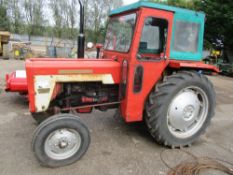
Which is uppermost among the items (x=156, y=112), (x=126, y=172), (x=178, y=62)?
(x=178, y=62)

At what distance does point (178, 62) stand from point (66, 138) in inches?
71.9

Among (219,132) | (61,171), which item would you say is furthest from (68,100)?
(219,132)

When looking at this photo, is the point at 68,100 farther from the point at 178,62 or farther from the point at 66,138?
the point at 178,62

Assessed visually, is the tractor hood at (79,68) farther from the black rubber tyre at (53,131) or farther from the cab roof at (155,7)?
the cab roof at (155,7)

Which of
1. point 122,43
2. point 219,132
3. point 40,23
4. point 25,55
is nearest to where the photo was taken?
point 122,43

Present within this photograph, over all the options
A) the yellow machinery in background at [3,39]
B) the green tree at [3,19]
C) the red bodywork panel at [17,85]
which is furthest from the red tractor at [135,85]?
the green tree at [3,19]

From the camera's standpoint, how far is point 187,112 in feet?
11.3

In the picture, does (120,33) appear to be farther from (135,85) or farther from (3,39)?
(3,39)

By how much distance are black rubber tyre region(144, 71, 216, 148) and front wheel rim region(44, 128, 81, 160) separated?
1.07m

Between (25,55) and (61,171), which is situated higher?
(25,55)

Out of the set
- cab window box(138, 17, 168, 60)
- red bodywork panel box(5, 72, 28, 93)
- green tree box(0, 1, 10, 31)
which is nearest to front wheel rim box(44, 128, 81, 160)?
cab window box(138, 17, 168, 60)

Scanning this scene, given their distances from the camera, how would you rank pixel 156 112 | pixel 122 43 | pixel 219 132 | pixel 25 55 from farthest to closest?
pixel 25 55
pixel 219 132
pixel 122 43
pixel 156 112

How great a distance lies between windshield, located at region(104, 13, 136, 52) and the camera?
3.12 m

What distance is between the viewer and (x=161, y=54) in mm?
3162
